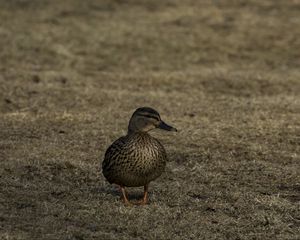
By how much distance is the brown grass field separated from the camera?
8734 millimetres

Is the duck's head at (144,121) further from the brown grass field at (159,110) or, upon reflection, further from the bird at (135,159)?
the brown grass field at (159,110)

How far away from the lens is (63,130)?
1322 centimetres

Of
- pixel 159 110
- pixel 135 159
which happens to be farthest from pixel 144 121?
pixel 159 110

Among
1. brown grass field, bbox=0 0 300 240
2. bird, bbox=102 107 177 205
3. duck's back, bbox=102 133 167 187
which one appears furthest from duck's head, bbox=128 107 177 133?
brown grass field, bbox=0 0 300 240

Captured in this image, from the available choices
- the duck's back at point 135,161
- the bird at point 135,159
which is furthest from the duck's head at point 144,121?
the duck's back at point 135,161

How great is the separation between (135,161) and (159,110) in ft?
21.8

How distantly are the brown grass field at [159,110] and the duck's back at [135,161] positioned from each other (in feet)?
1.17

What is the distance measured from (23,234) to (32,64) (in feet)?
40.4

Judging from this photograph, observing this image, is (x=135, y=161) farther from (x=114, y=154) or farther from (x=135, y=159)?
(x=114, y=154)

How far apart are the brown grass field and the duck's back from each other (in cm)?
36

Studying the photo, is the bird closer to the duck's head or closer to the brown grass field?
the duck's head

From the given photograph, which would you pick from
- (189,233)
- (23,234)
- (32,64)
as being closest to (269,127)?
(189,233)

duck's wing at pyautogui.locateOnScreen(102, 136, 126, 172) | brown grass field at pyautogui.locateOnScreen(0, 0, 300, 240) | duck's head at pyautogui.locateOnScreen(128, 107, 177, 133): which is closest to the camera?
brown grass field at pyautogui.locateOnScreen(0, 0, 300, 240)

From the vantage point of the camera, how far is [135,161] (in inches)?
344
